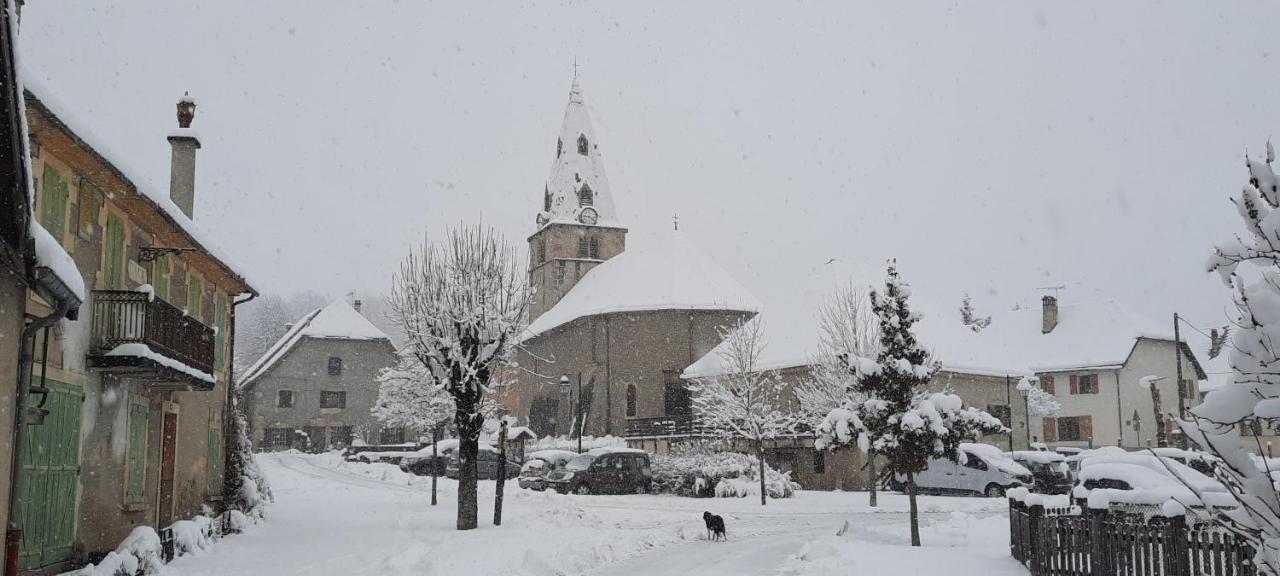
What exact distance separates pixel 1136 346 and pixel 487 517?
4763cm

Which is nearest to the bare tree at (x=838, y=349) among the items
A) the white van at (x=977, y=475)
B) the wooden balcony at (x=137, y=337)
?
the white van at (x=977, y=475)

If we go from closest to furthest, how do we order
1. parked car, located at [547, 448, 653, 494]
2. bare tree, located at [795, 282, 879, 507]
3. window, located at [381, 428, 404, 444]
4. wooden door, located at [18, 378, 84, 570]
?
wooden door, located at [18, 378, 84, 570]
parked car, located at [547, 448, 653, 494]
bare tree, located at [795, 282, 879, 507]
window, located at [381, 428, 404, 444]

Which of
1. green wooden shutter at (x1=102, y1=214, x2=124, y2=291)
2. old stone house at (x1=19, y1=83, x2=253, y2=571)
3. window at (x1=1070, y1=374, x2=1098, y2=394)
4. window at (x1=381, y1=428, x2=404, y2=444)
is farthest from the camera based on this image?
window at (x1=381, y1=428, x2=404, y2=444)

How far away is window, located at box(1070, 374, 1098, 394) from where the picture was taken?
59.0 m

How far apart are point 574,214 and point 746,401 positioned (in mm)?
35464

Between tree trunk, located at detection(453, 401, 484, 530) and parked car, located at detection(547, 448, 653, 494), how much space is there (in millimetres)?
12689

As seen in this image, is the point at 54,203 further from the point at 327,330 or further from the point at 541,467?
the point at 327,330

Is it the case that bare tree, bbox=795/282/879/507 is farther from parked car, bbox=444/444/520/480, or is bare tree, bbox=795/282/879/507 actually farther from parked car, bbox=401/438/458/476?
parked car, bbox=401/438/458/476

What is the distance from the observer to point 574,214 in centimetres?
6712

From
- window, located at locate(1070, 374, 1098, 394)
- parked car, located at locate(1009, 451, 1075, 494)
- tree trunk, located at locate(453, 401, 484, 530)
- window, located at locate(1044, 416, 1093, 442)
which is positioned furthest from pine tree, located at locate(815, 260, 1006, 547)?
window, located at locate(1044, 416, 1093, 442)

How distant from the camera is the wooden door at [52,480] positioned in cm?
1209

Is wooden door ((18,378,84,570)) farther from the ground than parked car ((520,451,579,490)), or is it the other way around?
wooden door ((18,378,84,570))

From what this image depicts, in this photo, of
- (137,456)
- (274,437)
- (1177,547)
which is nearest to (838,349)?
(137,456)

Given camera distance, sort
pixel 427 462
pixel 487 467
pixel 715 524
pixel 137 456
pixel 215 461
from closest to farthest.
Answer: pixel 137 456, pixel 715 524, pixel 215 461, pixel 487 467, pixel 427 462
